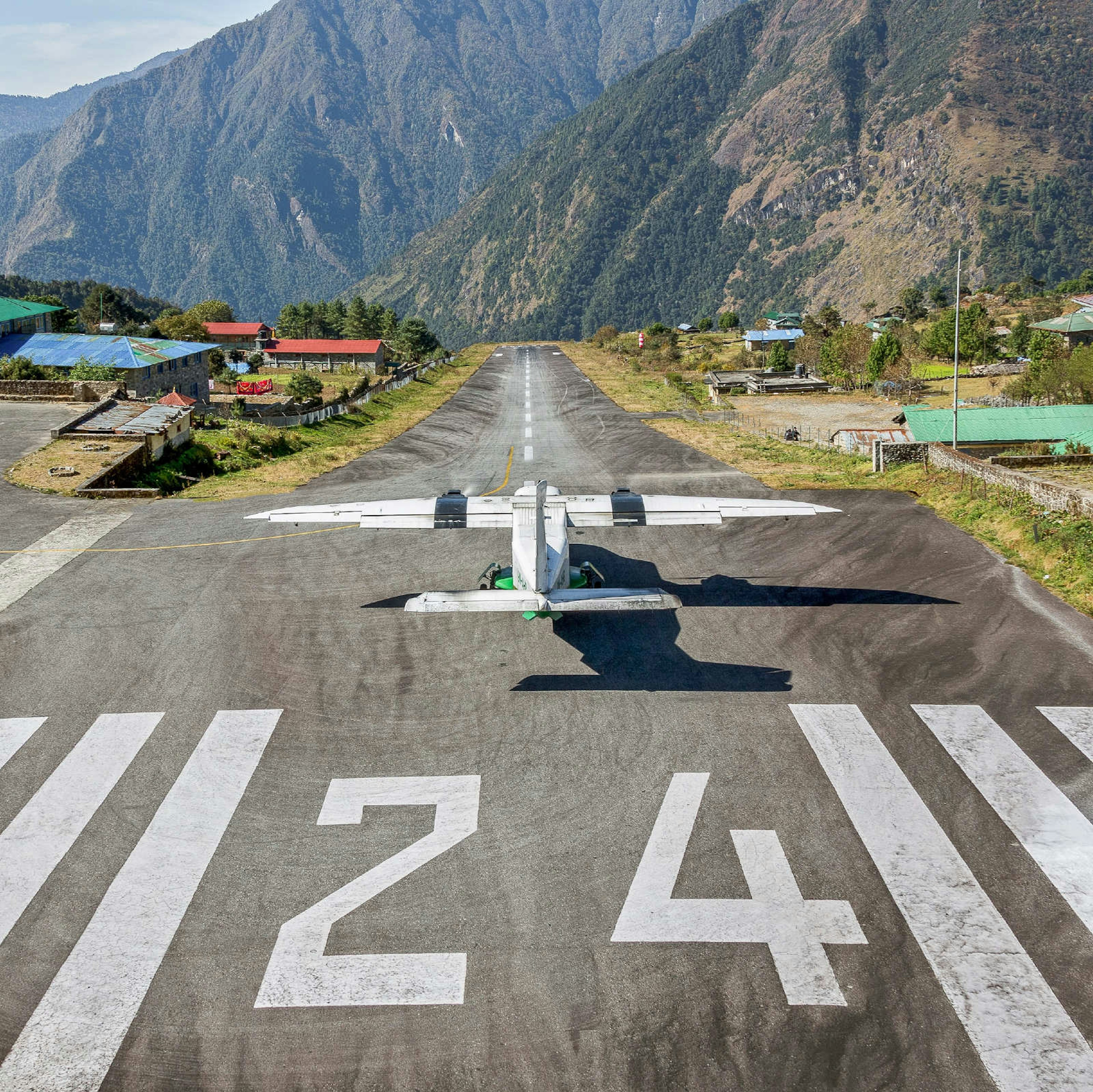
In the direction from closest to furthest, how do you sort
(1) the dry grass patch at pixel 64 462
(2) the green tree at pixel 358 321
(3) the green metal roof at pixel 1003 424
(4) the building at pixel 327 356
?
(1) the dry grass patch at pixel 64 462 → (3) the green metal roof at pixel 1003 424 → (4) the building at pixel 327 356 → (2) the green tree at pixel 358 321

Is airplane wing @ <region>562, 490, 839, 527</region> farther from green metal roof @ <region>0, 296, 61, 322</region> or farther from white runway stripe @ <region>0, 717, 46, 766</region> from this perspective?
green metal roof @ <region>0, 296, 61, 322</region>

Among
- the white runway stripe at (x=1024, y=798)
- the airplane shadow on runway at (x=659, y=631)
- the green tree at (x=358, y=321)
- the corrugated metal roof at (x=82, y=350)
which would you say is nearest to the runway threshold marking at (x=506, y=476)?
the airplane shadow on runway at (x=659, y=631)

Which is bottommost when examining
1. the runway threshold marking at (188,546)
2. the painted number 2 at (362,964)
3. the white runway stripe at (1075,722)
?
the painted number 2 at (362,964)

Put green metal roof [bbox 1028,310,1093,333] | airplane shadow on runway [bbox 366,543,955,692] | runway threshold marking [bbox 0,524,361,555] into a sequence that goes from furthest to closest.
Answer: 1. green metal roof [bbox 1028,310,1093,333]
2. runway threshold marking [bbox 0,524,361,555]
3. airplane shadow on runway [bbox 366,543,955,692]

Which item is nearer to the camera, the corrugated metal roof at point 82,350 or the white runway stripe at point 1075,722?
the white runway stripe at point 1075,722

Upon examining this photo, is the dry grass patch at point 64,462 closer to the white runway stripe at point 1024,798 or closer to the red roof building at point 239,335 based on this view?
the white runway stripe at point 1024,798

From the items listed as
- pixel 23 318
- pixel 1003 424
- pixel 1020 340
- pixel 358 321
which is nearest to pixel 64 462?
pixel 23 318


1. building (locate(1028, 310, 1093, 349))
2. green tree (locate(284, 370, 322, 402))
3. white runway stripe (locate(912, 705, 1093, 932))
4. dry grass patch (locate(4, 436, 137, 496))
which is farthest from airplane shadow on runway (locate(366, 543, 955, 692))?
building (locate(1028, 310, 1093, 349))
